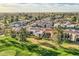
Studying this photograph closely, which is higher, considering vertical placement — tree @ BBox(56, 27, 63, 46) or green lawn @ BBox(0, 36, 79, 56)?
tree @ BBox(56, 27, 63, 46)

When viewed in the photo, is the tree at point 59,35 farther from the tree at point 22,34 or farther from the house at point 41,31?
the tree at point 22,34

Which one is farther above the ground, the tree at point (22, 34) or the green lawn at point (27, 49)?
the tree at point (22, 34)

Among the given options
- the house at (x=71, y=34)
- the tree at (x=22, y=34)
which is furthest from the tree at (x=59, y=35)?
the tree at (x=22, y=34)

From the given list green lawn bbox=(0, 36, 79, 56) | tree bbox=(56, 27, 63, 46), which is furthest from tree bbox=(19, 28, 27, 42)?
tree bbox=(56, 27, 63, 46)

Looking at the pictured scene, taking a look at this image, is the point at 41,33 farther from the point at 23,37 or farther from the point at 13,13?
the point at 13,13

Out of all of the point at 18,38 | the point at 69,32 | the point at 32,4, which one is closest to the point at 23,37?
the point at 18,38

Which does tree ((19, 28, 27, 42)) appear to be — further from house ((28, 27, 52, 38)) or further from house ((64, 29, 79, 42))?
house ((64, 29, 79, 42))

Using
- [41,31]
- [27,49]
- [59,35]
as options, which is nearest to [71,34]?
[59,35]

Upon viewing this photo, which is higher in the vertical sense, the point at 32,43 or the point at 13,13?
the point at 13,13
